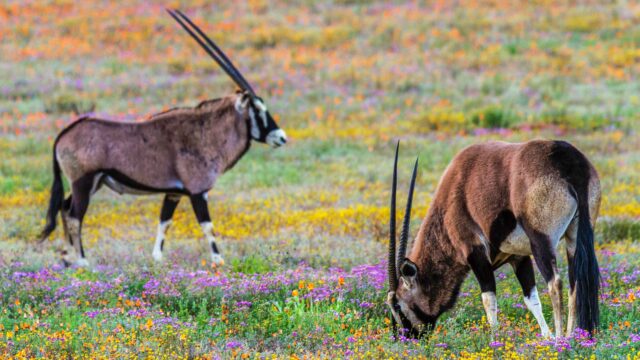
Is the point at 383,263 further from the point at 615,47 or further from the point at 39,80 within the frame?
the point at 615,47

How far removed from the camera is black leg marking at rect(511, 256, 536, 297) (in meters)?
7.68

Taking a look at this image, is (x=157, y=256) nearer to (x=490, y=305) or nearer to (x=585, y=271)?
(x=490, y=305)

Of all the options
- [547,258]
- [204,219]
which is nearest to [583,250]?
[547,258]

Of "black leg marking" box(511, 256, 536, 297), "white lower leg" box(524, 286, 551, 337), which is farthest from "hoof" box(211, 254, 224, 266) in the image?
"white lower leg" box(524, 286, 551, 337)

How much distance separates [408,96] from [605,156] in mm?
7666

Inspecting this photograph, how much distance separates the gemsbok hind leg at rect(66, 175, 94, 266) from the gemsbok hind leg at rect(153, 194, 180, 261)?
85 cm

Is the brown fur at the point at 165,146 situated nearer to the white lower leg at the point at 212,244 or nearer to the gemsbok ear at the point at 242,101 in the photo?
the gemsbok ear at the point at 242,101

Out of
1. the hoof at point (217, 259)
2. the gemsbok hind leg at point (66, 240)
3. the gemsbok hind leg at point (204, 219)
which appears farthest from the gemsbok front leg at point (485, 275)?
the gemsbok hind leg at point (66, 240)

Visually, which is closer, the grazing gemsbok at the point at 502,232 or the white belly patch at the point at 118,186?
the grazing gemsbok at the point at 502,232

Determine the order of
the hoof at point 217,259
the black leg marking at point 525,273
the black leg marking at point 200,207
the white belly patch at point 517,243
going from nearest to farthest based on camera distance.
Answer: the white belly patch at point 517,243
the black leg marking at point 525,273
the hoof at point 217,259
the black leg marking at point 200,207

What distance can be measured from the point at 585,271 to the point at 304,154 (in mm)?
12029

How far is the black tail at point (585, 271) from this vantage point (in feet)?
22.0

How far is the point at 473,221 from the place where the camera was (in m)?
7.46

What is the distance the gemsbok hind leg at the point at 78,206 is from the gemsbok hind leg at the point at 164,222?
0.85m
